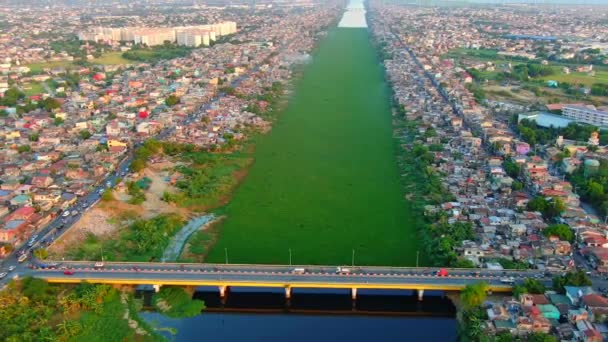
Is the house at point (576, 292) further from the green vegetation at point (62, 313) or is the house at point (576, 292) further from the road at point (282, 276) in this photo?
the green vegetation at point (62, 313)

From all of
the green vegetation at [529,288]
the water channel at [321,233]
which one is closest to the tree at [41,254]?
the water channel at [321,233]

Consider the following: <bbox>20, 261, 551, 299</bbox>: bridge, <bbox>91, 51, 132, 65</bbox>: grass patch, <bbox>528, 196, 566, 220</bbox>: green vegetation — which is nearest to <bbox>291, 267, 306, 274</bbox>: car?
<bbox>20, 261, 551, 299</bbox>: bridge

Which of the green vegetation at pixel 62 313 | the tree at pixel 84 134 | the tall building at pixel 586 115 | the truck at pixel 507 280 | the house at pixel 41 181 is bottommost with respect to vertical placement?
the green vegetation at pixel 62 313

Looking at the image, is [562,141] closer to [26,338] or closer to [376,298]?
[376,298]

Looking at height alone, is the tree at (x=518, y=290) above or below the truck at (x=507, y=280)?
above

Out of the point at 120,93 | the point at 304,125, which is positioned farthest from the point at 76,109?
the point at 304,125
